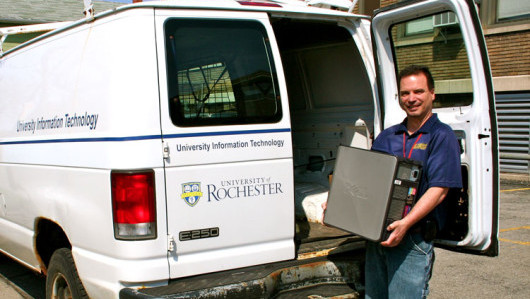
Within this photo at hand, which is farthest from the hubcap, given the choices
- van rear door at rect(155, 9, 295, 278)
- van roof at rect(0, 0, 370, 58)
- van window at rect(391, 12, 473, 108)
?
van window at rect(391, 12, 473, 108)

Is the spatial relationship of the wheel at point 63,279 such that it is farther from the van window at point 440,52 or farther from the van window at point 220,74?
the van window at point 440,52

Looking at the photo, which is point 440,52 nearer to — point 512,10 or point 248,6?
point 248,6

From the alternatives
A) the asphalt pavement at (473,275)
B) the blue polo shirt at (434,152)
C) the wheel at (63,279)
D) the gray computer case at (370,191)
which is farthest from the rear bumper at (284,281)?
the asphalt pavement at (473,275)

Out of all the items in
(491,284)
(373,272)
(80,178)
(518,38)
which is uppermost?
(518,38)

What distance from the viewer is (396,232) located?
2.95 meters

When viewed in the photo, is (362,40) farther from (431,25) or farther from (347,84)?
(347,84)

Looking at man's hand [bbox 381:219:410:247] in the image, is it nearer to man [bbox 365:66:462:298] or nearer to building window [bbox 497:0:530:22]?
man [bbox 365:66:462:298]

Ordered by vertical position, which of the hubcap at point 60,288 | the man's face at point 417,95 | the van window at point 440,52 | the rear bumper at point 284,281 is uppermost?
the van window at point 440,52

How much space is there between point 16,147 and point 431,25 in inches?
139

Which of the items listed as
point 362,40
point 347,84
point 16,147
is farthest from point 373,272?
point 16,147

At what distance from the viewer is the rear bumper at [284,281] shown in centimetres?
315

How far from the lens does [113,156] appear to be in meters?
3.13

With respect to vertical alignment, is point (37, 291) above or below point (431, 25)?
below

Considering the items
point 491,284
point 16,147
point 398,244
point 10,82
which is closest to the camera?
point 398,244
